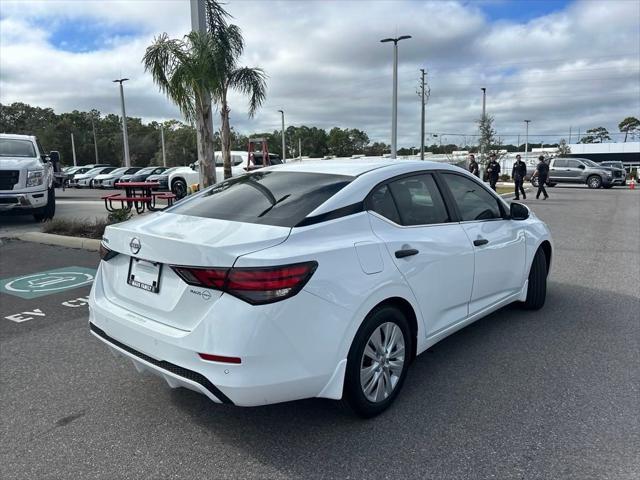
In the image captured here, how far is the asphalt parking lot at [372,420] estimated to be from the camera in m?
2.76

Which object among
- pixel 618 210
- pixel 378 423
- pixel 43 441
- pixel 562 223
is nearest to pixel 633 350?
pixel 378 423

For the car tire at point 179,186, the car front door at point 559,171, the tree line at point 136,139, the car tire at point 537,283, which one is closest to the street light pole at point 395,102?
the car tire at point 179,186

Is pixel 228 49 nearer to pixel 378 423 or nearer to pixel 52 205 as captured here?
pixel 52 205

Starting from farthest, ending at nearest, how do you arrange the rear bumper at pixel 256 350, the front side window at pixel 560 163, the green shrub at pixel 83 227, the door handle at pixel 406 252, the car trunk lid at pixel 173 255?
the front side window at pixel 560 163 < the green shrub at pixel 83 227 < the door handle at pixel 406 252 < the car trunk lid at pixel 173 255 < the rear bumper at pixel 256 350

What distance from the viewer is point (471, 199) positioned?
14.4 feet

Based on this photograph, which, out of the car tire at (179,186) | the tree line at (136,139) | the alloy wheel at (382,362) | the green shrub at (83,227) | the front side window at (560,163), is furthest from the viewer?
the tree line at (136,139)

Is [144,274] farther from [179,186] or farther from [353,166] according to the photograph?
[179,186]

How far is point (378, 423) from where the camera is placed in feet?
10.4

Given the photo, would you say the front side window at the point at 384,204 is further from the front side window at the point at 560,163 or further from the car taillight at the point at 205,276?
the front side window at the point at 560,163

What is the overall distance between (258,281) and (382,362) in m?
1.10

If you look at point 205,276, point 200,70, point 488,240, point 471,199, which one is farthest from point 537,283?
point 200,70

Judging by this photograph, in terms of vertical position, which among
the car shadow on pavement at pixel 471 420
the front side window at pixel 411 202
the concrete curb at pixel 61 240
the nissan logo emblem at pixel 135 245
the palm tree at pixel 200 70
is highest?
the palm tree at pixel 200 70

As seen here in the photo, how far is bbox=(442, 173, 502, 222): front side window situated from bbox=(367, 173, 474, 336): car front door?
0.78 ft

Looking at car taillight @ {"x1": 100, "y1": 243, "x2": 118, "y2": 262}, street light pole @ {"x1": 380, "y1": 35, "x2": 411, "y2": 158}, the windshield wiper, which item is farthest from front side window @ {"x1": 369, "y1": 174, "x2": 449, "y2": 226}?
street light pole @ {"x1": 380, "y1": 35, "x2": 411, "y2": 158}
